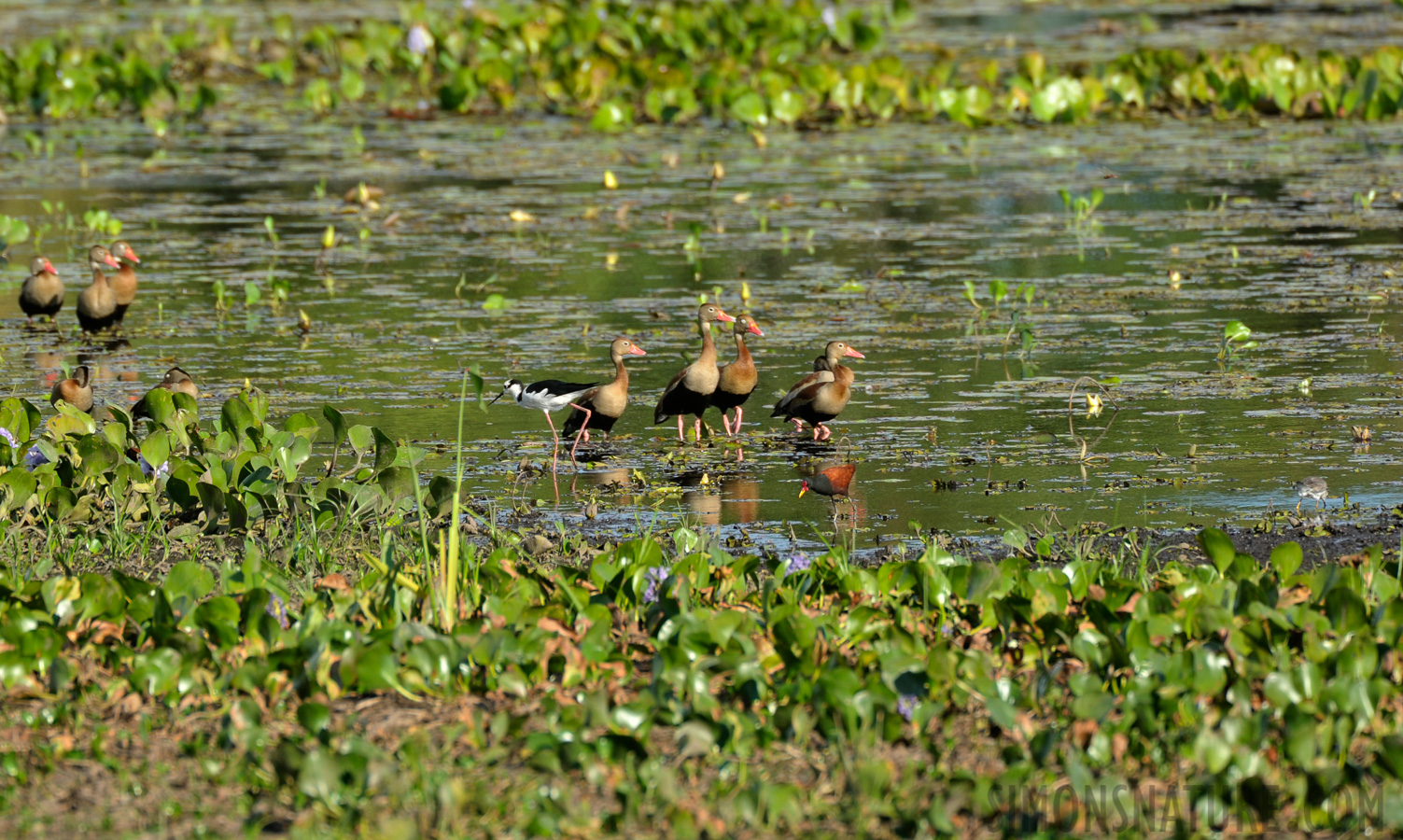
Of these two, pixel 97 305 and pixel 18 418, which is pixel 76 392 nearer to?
pixel 18 418

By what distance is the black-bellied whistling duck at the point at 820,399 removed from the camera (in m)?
9.63

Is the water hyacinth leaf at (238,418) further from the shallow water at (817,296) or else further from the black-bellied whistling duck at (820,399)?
the black-bellied whistling duck at (820,399)

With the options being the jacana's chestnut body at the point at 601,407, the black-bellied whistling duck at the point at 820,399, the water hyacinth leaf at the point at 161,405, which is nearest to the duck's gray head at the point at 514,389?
the jacana's chestnut body at the point at 601,407

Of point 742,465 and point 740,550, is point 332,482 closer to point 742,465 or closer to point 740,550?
point 740,550

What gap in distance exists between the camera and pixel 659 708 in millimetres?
5648

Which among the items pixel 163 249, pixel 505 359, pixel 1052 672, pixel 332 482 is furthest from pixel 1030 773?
pixel 163 249

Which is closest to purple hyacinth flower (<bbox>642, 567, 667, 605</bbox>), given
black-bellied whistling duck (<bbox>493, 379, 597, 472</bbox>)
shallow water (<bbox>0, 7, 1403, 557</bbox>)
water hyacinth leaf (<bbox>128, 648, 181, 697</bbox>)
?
shallow water (<bbox>0, 7, 1403, 557</bbox>)

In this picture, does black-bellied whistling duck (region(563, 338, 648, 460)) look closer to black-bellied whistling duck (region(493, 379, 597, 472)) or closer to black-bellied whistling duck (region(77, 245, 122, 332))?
black-bellied whistling duck (region(493, 379, 597, 472))

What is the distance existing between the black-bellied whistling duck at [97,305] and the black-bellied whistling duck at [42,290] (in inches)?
12.1

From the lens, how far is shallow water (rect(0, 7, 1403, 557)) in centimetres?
898

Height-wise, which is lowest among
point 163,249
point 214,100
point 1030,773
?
point 1030,773

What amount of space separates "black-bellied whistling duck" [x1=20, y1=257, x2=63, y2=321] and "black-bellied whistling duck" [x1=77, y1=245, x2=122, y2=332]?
12.1 inches

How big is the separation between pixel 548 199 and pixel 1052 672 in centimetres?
1317

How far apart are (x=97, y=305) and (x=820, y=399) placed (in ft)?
18.1
